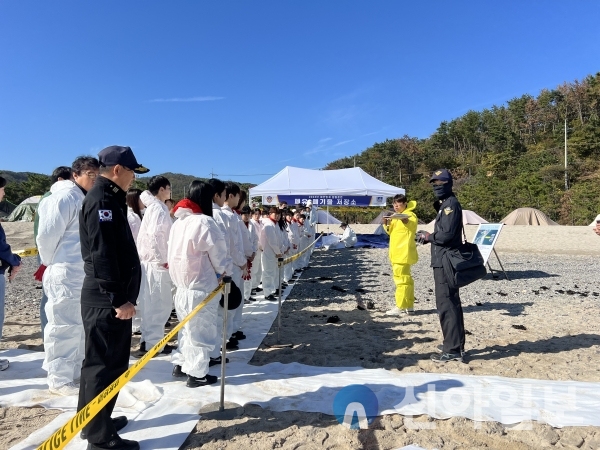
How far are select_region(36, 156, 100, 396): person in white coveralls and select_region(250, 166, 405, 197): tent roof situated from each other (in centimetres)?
1119

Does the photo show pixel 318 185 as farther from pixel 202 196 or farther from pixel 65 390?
pixel 65 390

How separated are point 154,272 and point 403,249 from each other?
371 centimetres

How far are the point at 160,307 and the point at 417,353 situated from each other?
294 cm

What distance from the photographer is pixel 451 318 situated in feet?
14.1

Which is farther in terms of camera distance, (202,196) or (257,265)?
(257,265)

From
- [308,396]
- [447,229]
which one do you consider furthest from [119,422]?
[447,229]

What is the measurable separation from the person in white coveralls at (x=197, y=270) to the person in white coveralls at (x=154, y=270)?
86cm

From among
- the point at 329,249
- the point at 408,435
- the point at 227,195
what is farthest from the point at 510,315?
the point at 329,249

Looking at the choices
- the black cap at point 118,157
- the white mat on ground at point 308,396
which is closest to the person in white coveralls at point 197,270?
the white mat on ground at point 308,396

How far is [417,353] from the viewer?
14.9 feet

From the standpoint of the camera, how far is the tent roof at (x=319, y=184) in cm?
1469

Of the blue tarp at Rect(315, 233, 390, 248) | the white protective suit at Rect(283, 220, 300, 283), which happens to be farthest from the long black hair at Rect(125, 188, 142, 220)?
the blue tarp at Rect(315, 233, 390, 248)

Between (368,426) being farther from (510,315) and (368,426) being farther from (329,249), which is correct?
(329,249)

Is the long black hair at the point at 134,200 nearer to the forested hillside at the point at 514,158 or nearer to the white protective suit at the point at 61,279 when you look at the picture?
the white protective suit at the point at 61,279
